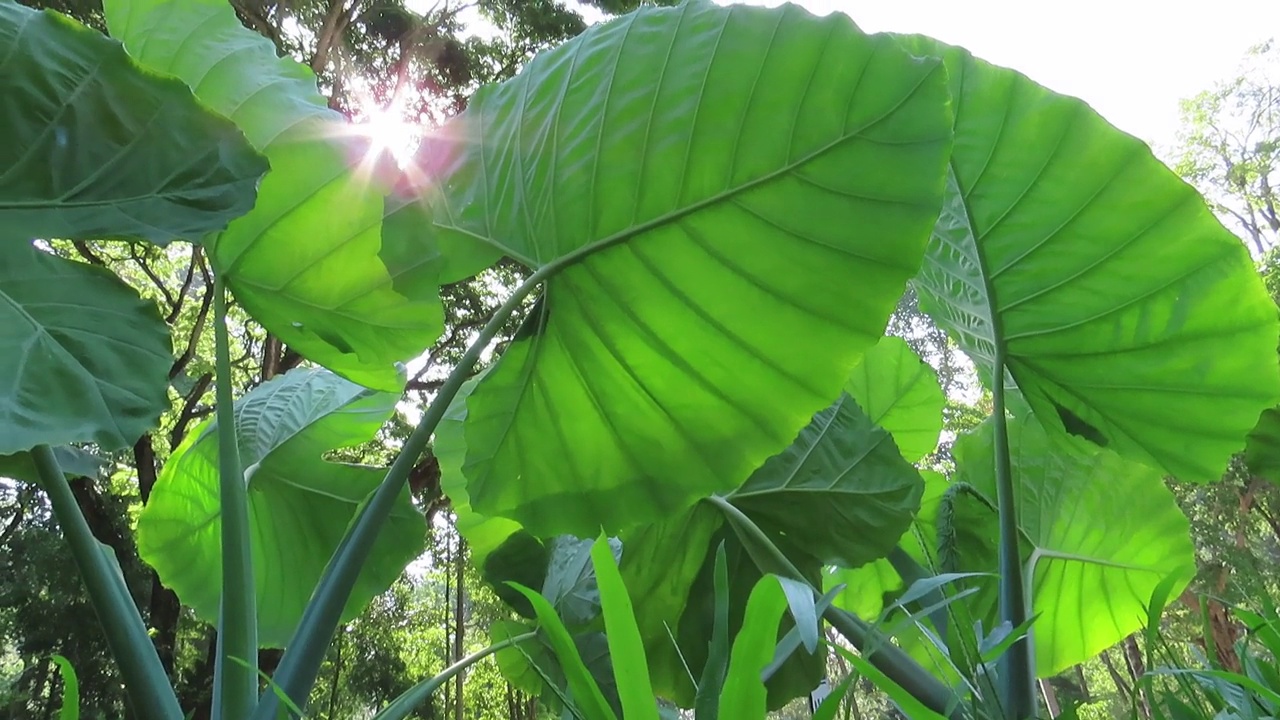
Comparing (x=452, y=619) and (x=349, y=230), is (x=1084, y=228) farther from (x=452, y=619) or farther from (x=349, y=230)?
(x=452, y=619)

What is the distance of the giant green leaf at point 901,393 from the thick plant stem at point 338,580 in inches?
23.5

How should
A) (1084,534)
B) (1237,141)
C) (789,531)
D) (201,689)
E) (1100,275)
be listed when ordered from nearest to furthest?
(1100,275)
(789,531)
(1084,534)
(201,689)
(1237,141)

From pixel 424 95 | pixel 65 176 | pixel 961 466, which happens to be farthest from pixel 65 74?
pixel 424 95

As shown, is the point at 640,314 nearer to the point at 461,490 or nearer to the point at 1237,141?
the point at 461,490

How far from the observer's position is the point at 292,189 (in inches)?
23.7

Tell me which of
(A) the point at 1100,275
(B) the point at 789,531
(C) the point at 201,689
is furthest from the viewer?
(C) the point at 201,689

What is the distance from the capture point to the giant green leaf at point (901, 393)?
3.25 ft

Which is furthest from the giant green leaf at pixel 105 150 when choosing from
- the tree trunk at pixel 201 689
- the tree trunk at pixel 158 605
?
the tree trunk at pixel 158 605

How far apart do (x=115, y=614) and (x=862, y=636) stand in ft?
1.70

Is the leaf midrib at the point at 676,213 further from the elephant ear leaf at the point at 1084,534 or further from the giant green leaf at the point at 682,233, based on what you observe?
the elephant ear leaf at the point at 1084,534

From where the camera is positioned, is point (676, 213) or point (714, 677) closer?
point (714, 677)

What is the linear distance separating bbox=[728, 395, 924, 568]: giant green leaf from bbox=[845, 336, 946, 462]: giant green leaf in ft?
0.70

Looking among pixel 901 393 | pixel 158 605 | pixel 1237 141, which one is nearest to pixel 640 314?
pixel 901 393

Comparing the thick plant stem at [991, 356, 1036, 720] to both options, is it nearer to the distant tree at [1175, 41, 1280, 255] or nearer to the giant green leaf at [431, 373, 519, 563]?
the giant green leaf at [431, 373, 519, 563]
